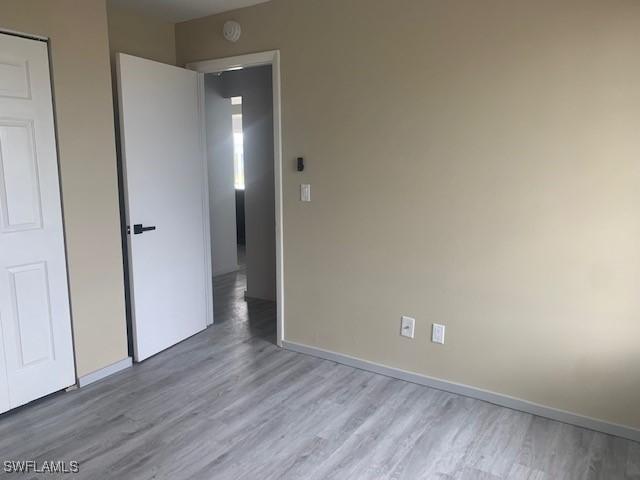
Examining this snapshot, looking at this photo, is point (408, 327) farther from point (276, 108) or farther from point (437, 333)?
point (276, 108)

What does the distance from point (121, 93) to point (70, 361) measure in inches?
68.5

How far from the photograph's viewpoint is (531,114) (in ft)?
7.89

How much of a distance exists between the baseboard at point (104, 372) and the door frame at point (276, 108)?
1110 millimetres

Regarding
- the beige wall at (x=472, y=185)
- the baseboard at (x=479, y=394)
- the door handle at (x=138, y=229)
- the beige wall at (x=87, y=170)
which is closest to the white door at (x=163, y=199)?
the door handle at (x=138, y=229)

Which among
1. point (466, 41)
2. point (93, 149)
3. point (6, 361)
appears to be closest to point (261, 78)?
point (93, 149)

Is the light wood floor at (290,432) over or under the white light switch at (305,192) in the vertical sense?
under

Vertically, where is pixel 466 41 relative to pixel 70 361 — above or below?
above

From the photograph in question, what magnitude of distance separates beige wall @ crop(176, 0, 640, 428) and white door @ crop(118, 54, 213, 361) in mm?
706

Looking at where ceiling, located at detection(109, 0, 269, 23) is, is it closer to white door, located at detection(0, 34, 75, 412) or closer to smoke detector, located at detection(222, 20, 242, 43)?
smoke detector, located at detection(222, 20, 242, 43)

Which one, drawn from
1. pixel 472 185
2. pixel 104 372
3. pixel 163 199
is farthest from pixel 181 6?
pixel 104 372

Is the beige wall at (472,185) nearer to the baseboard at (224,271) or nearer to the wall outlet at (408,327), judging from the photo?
the wall outlet at (408,327)

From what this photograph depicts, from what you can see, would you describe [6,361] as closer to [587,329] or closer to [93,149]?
[93,149]

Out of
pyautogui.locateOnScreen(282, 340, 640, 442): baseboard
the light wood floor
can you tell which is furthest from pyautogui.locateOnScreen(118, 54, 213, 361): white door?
pyautogui.locateOnScreen(282, 340, 640, 442): baseboard

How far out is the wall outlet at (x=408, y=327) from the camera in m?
2.94
